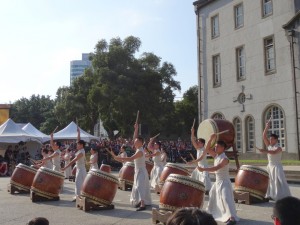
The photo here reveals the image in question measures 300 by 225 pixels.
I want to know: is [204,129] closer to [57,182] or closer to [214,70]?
[57,182]

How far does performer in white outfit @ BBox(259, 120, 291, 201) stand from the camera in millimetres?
10891

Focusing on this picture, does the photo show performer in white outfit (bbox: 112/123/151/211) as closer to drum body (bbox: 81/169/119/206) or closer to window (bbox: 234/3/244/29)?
drum body (bbox: 81/169/119/206)

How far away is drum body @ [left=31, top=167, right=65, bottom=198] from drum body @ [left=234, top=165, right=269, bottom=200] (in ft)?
16.6

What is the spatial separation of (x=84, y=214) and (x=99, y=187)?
2.35ft

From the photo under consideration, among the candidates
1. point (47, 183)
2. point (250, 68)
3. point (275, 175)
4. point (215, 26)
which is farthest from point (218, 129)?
point (215, 26)

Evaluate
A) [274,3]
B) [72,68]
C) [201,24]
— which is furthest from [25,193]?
[72,68]

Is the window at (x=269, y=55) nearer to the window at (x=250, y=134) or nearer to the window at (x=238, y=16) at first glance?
the window at (x=238, y=16)

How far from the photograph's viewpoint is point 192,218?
93.2 inches

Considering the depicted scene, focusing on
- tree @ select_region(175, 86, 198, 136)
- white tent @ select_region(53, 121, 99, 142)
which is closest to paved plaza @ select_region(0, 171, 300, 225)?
white tent @ select_region(53, 121, 99, 142)

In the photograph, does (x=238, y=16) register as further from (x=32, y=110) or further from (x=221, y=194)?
(x=32, y=110)

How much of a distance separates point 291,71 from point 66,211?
60.9 feet

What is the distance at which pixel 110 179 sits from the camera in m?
10.2

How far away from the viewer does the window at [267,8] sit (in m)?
26.9

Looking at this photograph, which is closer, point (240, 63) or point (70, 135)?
point (240, 63)
